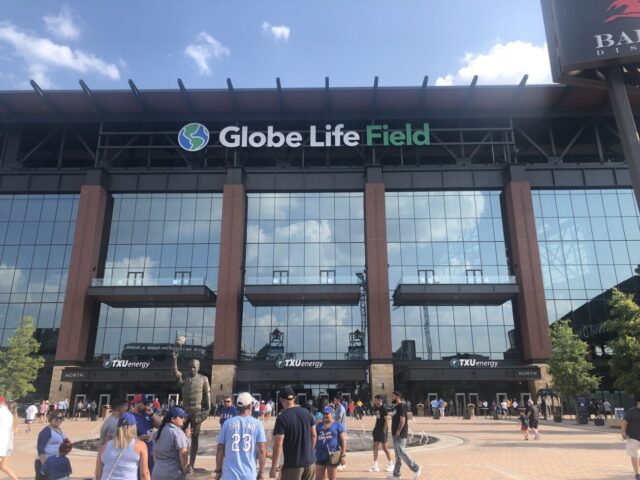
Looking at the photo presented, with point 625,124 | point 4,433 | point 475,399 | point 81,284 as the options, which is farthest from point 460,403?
point 4,433

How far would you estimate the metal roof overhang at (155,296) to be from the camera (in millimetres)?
40750

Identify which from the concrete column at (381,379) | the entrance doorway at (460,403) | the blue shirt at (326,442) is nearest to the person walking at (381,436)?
the blue shirt at (326,442)

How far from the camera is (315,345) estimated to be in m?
41.6

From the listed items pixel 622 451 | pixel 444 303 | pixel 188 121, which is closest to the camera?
pixel 622 451

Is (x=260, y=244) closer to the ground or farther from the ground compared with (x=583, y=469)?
farther from the ground

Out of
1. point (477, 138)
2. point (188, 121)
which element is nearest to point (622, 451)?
point (477, 138)

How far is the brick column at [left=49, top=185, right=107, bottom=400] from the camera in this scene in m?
39.4

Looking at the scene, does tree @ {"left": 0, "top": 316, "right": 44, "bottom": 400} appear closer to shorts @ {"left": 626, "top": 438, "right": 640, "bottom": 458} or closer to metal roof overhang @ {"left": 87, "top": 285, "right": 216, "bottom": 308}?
metal roof overhang @ {"left": 87, "top": 285, "right": 216, "bottom": 308}

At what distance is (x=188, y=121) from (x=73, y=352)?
22.8 meters

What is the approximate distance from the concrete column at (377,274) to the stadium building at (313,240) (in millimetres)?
147

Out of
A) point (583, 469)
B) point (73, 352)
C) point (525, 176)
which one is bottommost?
point (583, 469)

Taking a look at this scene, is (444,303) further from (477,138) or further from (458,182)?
(477,138)

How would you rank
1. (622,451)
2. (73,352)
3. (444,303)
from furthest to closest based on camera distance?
1. (444,303)
2. (73,352)
3. (622,451)

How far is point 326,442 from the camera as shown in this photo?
8.51m
